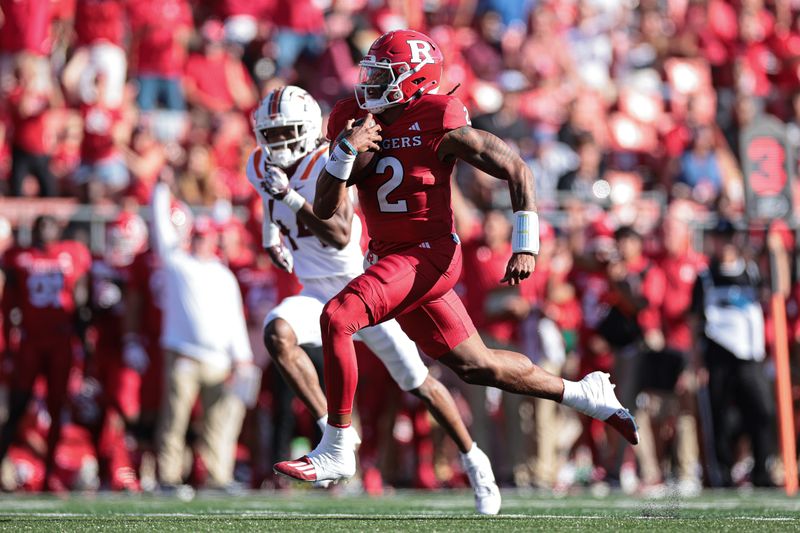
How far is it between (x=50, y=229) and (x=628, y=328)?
4.04 metres

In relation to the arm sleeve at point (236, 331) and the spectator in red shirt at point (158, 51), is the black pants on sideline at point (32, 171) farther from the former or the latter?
the arm sleeve at point (236, 331)

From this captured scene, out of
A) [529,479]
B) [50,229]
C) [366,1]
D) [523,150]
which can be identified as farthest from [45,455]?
[366,1]

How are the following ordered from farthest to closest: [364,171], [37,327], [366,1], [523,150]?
[366,1]
[523,150]
[37,327]
[364,171]

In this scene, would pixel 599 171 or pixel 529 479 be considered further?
pixel 599 171

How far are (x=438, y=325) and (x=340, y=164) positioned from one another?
2.61 feet

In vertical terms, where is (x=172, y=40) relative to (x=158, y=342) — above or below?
above

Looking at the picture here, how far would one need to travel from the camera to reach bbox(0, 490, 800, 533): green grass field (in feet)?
19.0

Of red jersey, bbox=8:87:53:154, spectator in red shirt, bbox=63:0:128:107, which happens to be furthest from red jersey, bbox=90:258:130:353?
spectator in red shirt, bbox=63:0:128:107

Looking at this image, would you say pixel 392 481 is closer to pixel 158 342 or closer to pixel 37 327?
pixel 158 342

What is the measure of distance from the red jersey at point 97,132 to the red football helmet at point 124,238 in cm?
97

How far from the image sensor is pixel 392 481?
33.3 feet

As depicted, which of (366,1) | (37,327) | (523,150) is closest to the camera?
(37,327)

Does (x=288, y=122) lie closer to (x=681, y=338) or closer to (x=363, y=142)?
(x=363, y=142)

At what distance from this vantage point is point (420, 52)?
6.11 meters
